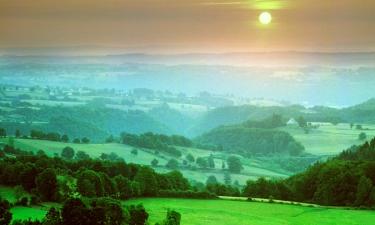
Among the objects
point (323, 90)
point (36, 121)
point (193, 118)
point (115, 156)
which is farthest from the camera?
point (323, 90)

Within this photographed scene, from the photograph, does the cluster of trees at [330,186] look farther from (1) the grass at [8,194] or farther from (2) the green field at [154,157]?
(2) the green field at [154,157]

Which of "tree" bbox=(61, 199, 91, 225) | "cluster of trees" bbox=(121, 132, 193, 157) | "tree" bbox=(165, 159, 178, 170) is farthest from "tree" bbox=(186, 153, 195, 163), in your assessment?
"tree" bbox=(61, 199, 91, 225)

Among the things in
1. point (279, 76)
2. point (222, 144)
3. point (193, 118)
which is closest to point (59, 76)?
point (193, 118)

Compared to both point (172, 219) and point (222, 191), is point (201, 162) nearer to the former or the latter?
point (222, 191)

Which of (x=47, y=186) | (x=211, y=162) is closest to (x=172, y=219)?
(x=47, y=186)

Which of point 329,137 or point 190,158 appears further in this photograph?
point 329,137

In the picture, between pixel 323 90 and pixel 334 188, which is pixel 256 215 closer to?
pixel 334 188

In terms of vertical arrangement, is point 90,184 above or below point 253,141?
below
